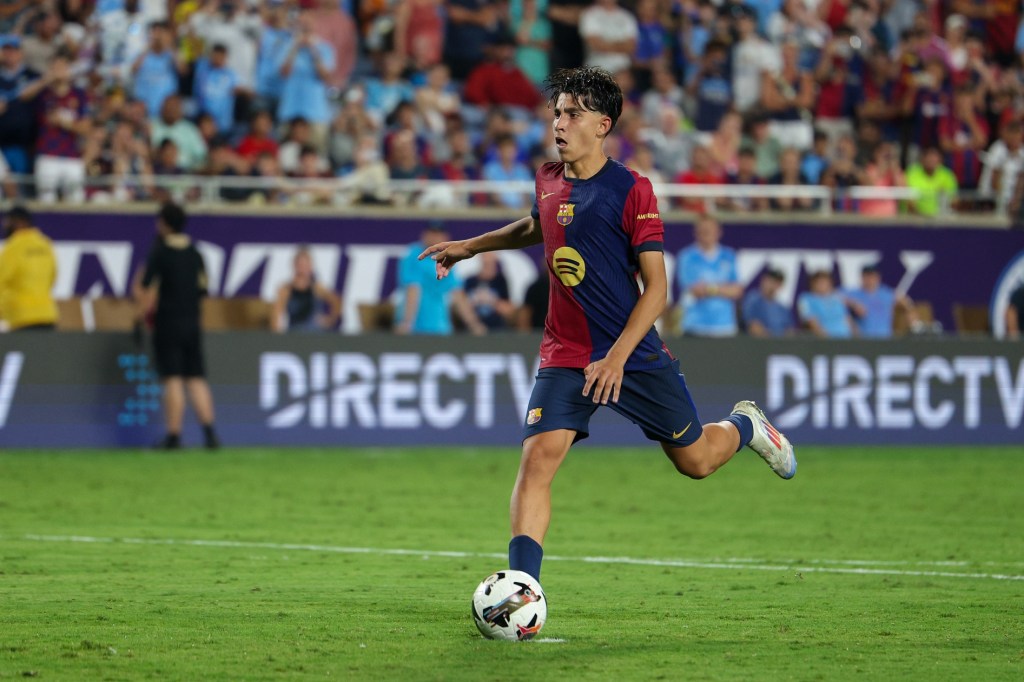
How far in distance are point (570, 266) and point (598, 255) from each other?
0.13 meters

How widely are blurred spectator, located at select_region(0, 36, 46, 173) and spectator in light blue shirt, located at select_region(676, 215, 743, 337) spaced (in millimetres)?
7643

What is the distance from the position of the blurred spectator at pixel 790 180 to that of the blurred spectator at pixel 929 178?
4.77 ft

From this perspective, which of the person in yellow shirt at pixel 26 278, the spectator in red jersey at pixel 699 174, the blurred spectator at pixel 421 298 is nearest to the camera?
the person in yellow shirt at pixel 26 278

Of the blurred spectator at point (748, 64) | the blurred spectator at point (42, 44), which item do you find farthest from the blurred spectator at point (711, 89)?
the blurred spectator at point (42, 44)

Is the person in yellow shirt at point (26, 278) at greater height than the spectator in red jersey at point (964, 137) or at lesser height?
lesser

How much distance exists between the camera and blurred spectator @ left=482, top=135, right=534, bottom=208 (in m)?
20.6

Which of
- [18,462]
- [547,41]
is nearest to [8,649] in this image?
[18,462]

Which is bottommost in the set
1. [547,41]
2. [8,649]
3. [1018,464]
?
[1018,464]

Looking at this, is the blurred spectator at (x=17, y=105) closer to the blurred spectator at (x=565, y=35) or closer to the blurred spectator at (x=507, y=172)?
the blurred spectator at (x=507, y=172)

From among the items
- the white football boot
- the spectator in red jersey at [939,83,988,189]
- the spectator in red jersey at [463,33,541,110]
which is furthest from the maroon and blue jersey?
the spectator in red jersey at [939,83,988,189]

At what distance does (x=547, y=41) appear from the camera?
2342 centimetres

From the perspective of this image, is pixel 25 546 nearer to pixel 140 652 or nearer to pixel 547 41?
pixel 140 652

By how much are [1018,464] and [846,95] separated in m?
8.61

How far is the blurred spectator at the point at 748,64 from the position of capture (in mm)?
23188
